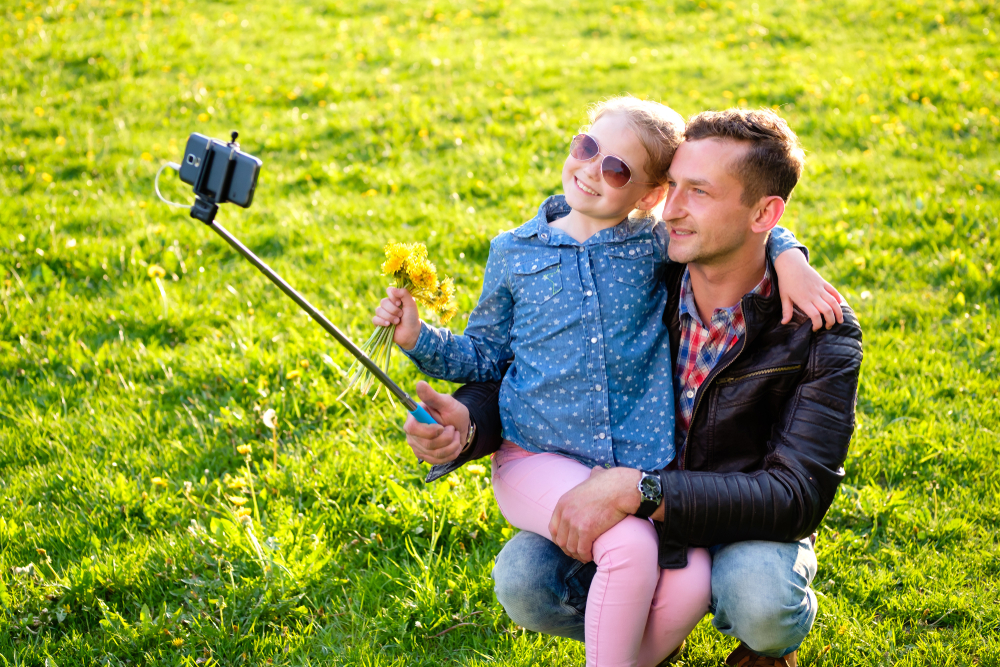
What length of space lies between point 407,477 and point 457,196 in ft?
9.63

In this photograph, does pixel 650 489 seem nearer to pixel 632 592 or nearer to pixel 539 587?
pixel 632 592

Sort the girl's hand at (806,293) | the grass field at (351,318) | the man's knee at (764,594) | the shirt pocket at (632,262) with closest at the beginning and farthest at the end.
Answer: the man's knee at (764,594) → the girl's hand at (806,293) → the shirt pocket at (632,262) → the grass field at (351,318)

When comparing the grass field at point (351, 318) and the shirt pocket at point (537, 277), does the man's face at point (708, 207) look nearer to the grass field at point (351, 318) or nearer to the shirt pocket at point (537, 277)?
the shirt pocket at point (537, 277)

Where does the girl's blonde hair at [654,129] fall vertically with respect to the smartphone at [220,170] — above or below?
above

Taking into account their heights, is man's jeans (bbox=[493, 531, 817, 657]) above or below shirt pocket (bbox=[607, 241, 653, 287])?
below

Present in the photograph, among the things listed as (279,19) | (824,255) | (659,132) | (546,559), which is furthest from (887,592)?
(279,19)

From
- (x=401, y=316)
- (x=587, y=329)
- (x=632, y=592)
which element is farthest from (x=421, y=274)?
(x=632, y=592)

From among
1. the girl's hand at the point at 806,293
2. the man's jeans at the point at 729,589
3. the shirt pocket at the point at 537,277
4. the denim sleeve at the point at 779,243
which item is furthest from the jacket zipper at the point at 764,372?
the shirt pocket at the point at 537,277

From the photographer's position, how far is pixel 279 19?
10734 millimetres

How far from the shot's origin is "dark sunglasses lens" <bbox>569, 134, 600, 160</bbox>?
268 cm

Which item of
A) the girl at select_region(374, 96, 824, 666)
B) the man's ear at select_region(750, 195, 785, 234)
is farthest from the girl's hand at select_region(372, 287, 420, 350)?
the man's ear at select_region(750, 195, 785, 234)

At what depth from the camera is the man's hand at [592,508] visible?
2.33 metres

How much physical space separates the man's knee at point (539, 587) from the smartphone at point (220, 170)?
4.40 feet

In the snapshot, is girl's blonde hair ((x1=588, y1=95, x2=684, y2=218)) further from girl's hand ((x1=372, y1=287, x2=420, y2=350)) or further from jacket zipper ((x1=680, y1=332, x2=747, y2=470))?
girl's hand ((x1=372, y1=287, x2=420, y2=350))
